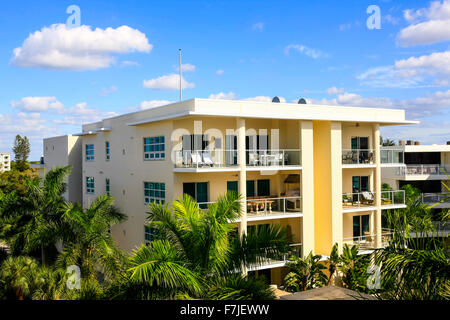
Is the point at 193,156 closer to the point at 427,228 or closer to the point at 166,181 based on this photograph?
the point at 166,181

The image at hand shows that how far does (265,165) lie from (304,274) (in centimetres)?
589

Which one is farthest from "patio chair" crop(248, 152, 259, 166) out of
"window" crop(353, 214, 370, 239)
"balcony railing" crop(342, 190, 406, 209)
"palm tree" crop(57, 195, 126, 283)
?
"window" crop(353, 214, 370, 239)

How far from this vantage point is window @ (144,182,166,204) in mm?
22250

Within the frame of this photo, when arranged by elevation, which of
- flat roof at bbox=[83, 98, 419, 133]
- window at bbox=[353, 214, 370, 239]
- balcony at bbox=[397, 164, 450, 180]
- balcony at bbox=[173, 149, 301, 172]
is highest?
flat roof at bbox=[83, 98, 419, 133]

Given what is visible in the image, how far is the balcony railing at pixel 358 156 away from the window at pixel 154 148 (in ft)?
34.8

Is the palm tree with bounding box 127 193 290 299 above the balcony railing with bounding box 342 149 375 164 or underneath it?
underneath

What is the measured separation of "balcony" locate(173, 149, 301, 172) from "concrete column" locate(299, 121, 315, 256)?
0.43 metres

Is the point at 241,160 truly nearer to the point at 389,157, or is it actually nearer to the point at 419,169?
the point at 389,157

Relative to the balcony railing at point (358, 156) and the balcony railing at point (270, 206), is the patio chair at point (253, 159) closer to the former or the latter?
the balcony railing at point (270, 206)

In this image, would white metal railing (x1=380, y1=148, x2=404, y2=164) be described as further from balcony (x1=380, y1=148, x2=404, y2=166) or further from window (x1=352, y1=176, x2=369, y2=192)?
window (x1=352, y1=176, x2=369, y2=192)

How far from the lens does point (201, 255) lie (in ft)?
37.3

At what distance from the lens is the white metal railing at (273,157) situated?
2241 cm

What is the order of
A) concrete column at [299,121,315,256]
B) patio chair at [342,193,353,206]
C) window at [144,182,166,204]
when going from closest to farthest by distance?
window at [144,182,166,204] < concrete column at [299,121,315,256] < patio chair at [342,193,353,206]
